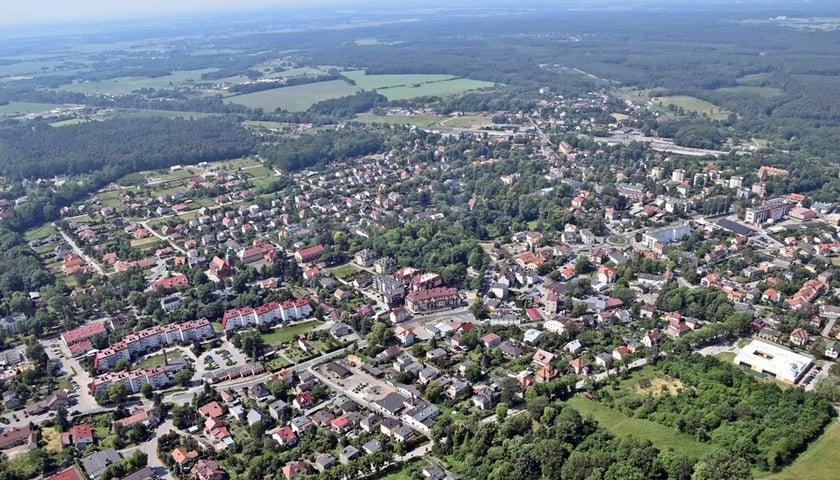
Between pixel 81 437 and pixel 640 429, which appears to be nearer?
pixel 640 429

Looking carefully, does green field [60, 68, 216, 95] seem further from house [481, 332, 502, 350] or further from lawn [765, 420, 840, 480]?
lawn [765, 420, 840, 480]

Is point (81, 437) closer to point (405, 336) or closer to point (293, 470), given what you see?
point (293, 470)

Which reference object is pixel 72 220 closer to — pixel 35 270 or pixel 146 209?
pixel 146 209

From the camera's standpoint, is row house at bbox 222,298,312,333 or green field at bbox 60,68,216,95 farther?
green field at bbox 60,68,216,95

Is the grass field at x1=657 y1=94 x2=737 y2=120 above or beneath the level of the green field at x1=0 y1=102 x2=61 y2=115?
beneath

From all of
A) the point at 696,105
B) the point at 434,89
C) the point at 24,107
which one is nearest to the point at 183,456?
the point at 696,105

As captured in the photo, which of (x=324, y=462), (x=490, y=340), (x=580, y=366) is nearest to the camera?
(x=324, y=462)

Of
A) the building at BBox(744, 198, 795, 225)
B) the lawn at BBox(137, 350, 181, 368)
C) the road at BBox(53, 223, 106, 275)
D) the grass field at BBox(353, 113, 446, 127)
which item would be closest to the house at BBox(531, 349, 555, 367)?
the lawn at BBox(137, 350, 181, 368)

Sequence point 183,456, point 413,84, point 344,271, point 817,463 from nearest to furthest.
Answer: point 817,463, point 183,456, point 344,271, point 413,84
